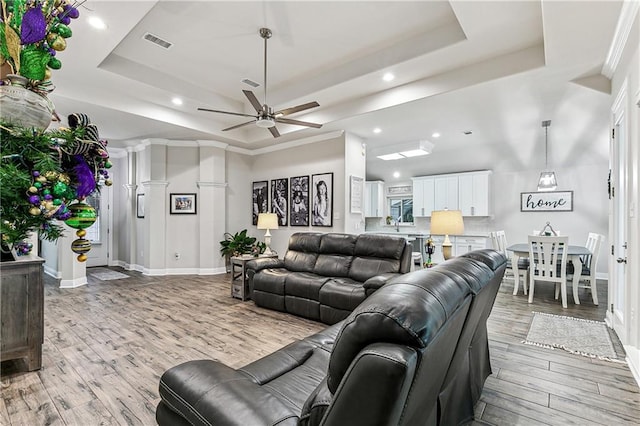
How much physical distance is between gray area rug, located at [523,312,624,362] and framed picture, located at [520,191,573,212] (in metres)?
3.81

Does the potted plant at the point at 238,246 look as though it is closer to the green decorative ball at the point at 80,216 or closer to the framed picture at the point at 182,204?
the framed picture at the point at 182,204

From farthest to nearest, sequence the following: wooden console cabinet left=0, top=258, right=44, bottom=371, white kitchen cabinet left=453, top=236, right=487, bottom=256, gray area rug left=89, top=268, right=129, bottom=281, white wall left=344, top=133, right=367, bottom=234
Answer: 1. white kitchen cabinet left=453, top=236, right=487, bottom=256
2. gray area rug left=89, top=268, right=129, bottom=281
3. white wall left=344, top=133, right=367, bottom=234
4. wooden console cabinet left=0, top=258, right=44, bottom=371

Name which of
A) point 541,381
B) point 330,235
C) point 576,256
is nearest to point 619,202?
point 576,256

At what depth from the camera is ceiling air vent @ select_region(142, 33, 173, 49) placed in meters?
3.64

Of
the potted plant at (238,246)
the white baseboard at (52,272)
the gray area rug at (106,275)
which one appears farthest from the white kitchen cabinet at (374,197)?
the white baseboard at (52,272)

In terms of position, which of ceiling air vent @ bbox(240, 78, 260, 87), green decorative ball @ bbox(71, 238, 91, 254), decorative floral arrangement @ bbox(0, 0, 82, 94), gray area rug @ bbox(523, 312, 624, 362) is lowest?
gray area rug @ bbox(523, 312, 624, 362)

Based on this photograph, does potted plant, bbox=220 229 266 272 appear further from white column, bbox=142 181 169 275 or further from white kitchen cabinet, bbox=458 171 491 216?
white kitchen cabinet, bbox=458 171 491 216

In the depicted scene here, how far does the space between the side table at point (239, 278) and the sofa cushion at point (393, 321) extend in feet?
12.6

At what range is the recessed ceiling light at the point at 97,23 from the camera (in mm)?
2900

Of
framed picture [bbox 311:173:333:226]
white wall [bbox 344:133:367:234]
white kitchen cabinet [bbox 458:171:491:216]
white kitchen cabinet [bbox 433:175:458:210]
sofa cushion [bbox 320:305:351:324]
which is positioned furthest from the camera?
white kitchen cabinet [bbox 433:175:458:210]

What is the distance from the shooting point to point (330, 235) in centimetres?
450

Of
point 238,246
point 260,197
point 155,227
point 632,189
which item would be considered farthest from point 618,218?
point 155,227

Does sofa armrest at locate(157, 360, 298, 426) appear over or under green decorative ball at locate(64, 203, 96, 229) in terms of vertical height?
under

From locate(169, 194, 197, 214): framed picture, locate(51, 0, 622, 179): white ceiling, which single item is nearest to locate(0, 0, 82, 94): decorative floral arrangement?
locate(51, 0, 622, 179): white ceiling
